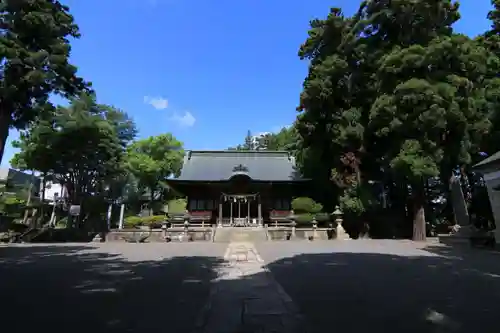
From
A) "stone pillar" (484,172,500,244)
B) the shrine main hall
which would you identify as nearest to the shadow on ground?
"stone pillar" (484,172,500,244)

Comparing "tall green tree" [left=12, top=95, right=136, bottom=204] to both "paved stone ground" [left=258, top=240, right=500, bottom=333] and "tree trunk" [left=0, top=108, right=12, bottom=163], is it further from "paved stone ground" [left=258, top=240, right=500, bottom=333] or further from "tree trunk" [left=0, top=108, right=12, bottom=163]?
"paved stone ground" [left=258, top=240, right=500, bottom=333]

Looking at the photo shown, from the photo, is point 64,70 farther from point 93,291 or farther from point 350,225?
point 350,225

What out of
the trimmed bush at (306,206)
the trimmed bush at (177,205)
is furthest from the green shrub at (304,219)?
the trimmed bush at (177,205)

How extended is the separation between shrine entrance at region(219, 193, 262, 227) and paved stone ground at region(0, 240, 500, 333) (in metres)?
17.8

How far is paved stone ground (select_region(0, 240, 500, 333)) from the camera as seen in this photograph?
13.6ft

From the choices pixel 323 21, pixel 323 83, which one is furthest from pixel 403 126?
pixel 323 21

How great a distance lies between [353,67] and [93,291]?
21517 mm

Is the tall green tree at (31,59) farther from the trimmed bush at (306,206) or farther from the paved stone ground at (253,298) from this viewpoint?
the trimmed bush at (306,206)

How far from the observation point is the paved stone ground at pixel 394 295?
4.16 m

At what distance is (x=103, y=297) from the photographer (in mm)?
5695

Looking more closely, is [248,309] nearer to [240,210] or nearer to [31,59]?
[31,59]

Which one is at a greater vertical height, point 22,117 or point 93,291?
point 22,117

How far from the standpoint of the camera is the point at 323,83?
Answer: 22703mm

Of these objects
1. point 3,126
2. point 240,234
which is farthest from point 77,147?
point 240,234
